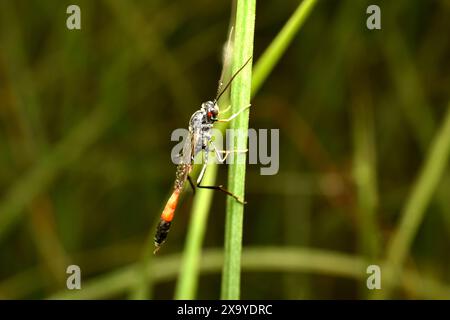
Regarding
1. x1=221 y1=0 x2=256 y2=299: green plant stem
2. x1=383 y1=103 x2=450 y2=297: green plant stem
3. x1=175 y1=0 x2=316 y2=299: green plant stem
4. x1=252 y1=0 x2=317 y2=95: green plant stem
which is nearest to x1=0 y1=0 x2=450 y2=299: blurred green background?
x1=383 y1=103 x2=450 y2=297: green plant stem

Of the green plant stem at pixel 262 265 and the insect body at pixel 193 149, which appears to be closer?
the insect body at pixel 193 149

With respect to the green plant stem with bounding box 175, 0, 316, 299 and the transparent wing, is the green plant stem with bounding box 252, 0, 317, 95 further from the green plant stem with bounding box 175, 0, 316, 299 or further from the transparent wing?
the transparent wing

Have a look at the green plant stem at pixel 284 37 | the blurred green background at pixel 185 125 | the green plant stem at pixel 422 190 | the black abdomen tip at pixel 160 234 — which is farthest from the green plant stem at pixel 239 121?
the blurred green background at pixel 185 125

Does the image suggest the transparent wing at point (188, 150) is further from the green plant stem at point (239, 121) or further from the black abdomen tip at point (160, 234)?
the green plant stem at point (239, 121)

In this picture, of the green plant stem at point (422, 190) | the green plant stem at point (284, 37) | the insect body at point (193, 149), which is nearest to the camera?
the green plant stem at point (284, 37)

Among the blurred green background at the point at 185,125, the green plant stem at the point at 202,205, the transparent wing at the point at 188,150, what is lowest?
the green plant stem at the point at 202,205

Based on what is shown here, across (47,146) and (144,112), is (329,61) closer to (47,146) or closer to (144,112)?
(144,112)

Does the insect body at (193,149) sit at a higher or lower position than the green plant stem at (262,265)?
higher
